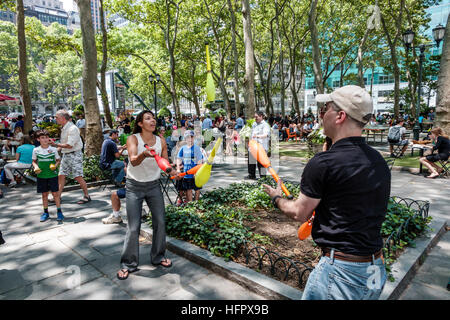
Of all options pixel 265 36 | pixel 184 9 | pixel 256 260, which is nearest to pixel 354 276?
pixel 256 260

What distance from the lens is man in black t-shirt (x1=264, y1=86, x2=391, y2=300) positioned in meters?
1.61

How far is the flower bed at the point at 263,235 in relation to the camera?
11.9ft

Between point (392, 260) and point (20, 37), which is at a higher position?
point (20, 37)

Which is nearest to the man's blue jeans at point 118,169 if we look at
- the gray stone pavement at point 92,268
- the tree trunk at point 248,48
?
the gray stone pavement at point 92,268

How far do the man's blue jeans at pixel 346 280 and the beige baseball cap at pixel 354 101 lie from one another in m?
0.82

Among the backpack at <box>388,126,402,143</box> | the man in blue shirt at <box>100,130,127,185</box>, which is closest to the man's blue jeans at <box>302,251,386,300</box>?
the man in blue shirt at <box>100,130,127,185</box>

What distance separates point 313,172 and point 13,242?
17.1ft

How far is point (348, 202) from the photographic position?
162 centimetres

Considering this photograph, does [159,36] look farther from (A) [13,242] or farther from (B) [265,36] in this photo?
(A) [13,242]

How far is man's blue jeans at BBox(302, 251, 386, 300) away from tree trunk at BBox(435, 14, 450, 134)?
9.99 metres

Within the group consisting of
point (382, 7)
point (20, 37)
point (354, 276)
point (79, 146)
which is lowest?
point (354, 276)

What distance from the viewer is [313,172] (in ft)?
5.38

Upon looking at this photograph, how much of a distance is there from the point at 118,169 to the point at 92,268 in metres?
4.20

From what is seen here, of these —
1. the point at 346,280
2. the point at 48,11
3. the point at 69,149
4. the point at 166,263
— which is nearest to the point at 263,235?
the point at 166,263
